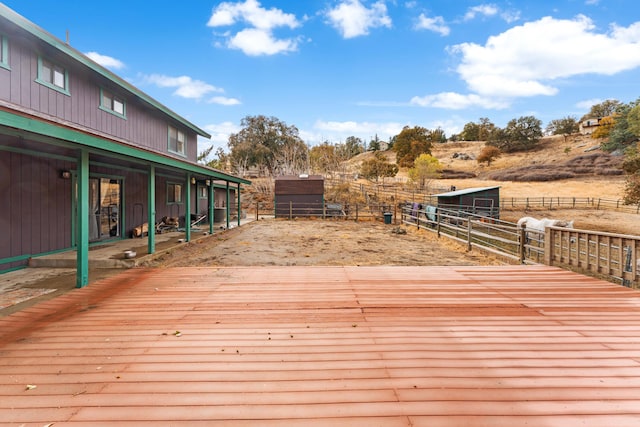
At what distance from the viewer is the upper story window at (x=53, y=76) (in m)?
6.29

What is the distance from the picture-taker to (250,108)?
47688 mm

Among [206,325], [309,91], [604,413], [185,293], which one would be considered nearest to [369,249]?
[185,293]

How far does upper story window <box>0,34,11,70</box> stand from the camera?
5.48 metres

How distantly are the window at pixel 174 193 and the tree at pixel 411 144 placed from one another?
162 feet

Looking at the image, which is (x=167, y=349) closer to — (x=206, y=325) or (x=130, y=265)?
(x=206, y=325)

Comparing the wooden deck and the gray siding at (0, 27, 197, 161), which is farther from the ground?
the gray siding at (0, 27, 197, 161)

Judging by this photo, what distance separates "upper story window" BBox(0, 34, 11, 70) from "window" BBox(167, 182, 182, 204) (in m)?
6.27

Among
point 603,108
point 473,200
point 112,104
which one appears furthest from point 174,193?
point 603,108

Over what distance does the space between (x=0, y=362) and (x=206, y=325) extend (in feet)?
4.73

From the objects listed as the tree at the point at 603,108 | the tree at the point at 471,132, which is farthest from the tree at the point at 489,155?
the tree at the point at 603,108

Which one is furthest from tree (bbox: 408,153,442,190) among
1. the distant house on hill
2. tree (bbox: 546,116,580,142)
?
the distant house on hill

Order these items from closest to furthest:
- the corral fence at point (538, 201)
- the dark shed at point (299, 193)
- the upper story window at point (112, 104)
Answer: the upper story window at point (112, 104)
the dark shed at point (299, 193)
the corral fence at point (538, 201)

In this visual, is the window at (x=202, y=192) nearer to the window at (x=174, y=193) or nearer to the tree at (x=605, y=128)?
the window at (x=174, y=193)

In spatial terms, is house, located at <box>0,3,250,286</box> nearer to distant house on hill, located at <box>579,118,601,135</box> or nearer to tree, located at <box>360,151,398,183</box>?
tree, located at <box>360,151,398,183</box>
